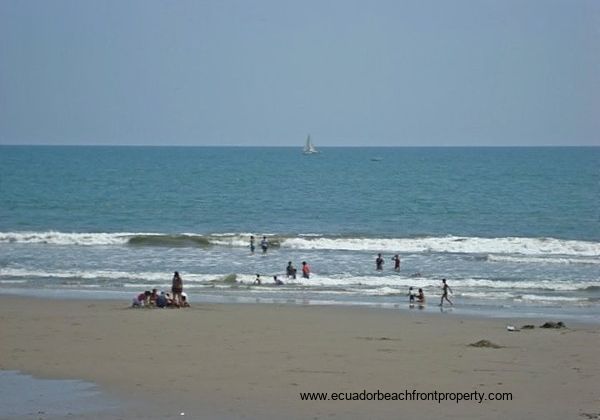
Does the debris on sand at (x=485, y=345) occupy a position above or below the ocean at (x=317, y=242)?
below

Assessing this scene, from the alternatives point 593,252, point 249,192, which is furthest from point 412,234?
point 249,192

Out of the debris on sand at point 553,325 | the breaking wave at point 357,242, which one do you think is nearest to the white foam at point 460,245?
the breaking wave at point 357,242

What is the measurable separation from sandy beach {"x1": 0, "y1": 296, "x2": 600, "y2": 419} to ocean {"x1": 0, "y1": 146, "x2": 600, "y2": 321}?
439 centimetres

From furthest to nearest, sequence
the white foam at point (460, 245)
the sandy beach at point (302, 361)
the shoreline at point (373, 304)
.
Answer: the white foam at point (460, 245) → the shoreline at point (373, 304) → the sandy beach at point (302, 361)

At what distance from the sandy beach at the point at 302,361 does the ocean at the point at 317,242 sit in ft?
14.4

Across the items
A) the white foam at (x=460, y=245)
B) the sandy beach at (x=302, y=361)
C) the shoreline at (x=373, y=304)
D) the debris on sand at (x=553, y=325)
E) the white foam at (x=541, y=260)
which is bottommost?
the sandy beach at (x=302, y=361)

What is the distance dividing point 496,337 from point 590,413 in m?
7.14

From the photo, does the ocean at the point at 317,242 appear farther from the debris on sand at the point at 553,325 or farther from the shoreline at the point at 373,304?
the debris on sand at the point at 553,325

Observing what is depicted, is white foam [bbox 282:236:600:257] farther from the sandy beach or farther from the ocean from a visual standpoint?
the sandy beach

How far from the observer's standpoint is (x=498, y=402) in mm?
13445

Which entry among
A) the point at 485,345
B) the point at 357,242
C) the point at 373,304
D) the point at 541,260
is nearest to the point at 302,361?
the point at 485,345

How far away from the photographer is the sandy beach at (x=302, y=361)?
43.4 ft

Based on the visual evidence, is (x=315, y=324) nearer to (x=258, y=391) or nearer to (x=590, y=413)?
(x=258, y=391)

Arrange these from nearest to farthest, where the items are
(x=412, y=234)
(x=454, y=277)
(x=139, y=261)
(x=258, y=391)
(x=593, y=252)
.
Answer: (x=258, y=391) < (x=454, y=277) < (x=139, y=261) < (x=593, y=252) < (x=412, y=234)
